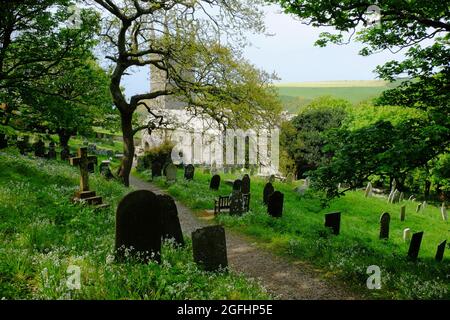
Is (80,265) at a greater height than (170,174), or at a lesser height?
greater

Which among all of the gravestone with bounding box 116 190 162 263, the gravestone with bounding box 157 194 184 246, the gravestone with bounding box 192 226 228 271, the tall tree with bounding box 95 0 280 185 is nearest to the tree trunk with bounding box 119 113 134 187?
the tall tree with bounding box 95 0 280 185

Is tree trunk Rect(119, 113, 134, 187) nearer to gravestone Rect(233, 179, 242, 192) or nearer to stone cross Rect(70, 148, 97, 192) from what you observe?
gravestone Rect(233, 179, 242, 192)

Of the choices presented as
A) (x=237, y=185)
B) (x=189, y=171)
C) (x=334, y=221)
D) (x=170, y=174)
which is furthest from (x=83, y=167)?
(x=189, y=171)

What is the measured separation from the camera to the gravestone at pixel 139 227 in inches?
303

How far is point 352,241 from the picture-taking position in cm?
1402

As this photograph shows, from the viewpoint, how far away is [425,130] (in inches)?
325

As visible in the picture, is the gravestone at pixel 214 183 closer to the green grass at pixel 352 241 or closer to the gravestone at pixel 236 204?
the green grass at pixel 352 241

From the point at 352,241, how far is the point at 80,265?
10.8m

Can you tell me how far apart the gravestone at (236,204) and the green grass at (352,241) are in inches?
21.4

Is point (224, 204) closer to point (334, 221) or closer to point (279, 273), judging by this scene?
point (334, 221)

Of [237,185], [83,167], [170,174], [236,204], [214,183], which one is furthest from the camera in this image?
[170,174]

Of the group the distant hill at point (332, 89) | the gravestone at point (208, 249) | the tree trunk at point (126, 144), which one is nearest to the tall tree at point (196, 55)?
the tree trunk at point (126, 144)
